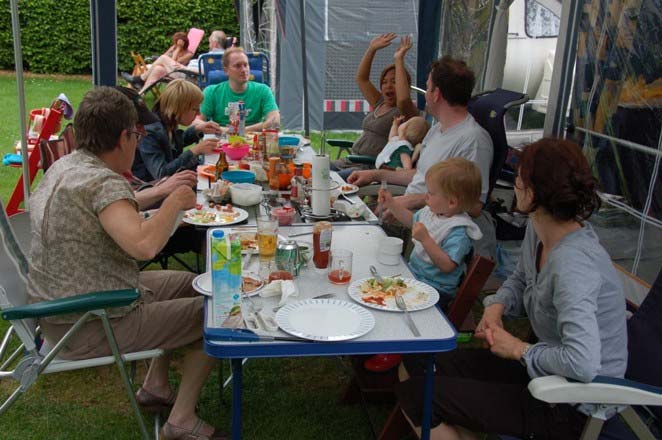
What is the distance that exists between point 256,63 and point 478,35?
9.42ft

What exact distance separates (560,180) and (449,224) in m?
0.71

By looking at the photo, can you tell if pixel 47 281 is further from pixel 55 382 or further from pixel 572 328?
pixel 572 328

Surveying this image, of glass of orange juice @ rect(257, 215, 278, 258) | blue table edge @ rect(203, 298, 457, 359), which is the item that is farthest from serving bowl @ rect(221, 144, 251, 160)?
blue table edge @ rect(203, 298, 457, 359)

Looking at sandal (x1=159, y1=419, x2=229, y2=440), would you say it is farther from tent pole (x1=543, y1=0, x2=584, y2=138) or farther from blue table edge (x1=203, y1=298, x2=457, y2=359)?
tent pole (x1=543, y1=0, x2=584, y2=138)

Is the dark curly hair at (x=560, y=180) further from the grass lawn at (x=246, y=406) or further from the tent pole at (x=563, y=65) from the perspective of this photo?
the tent pole at (x=563, y=65)

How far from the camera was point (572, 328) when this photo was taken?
1.59m

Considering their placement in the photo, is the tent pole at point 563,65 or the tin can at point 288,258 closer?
the tin can at point 288,258

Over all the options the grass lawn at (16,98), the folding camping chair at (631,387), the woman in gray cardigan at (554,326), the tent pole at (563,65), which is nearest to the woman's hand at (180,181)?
the woman in gray cardigan at (554,326)

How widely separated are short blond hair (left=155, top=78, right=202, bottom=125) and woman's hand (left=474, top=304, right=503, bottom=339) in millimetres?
2426

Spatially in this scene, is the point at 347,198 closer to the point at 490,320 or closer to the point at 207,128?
the point at 490,320

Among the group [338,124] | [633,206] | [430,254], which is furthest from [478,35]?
[430,254]

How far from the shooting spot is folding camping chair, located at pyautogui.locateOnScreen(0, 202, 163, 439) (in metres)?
1.83

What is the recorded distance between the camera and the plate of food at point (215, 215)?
8.48 ft

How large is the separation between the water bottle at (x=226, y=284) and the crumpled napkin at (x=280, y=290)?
0.20 meters
